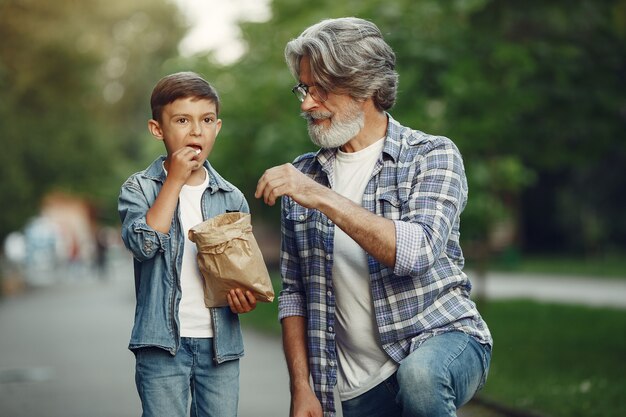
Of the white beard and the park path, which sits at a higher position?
the white beard

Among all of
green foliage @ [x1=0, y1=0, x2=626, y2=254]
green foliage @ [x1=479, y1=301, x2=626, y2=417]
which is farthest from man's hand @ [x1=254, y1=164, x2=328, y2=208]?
green foliage @ [x1=479, y1=301, x2=626, y2=417]

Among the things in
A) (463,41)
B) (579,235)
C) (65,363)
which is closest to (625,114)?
A: (463,41)

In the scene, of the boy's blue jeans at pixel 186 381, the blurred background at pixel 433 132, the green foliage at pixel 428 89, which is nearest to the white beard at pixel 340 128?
the boy's blue jeans at pixel 186 381

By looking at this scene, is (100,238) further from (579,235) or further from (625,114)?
(625,114)

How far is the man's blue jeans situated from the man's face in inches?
29.4

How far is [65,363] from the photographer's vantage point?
13.7 m

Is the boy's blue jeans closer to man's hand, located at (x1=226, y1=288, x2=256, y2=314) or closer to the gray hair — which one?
man's hand, located at (x1=226, y1=288, x2=256, y2=314)

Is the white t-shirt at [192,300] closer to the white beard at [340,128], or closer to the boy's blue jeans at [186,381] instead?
the boy's blue jeans at [186,381]

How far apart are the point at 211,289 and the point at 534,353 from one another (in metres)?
9.77

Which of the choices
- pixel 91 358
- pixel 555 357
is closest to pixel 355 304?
pixel 555 357

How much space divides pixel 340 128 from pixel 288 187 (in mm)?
469

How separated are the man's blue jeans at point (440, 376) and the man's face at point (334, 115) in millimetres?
747

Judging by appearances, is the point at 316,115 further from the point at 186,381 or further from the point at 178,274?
the point at 186,381

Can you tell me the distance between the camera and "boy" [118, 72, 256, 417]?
3750 mm
